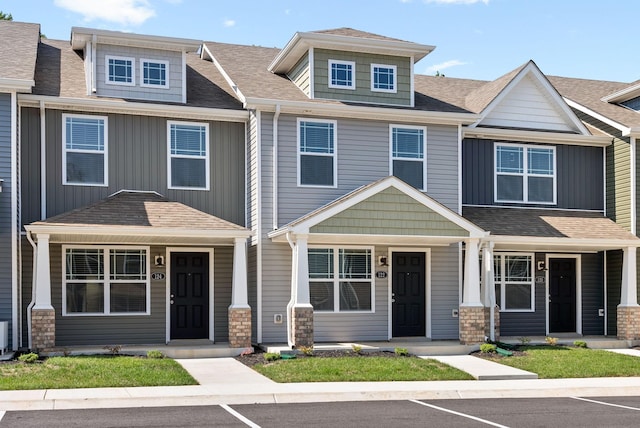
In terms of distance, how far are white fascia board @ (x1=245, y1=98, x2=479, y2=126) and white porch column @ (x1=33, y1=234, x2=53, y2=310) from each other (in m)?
5.60

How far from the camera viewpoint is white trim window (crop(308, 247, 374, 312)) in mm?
20312

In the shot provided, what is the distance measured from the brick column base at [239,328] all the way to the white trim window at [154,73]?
5990 mm

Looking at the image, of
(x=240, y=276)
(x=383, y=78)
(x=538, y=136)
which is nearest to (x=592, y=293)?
(x=538, y=136)

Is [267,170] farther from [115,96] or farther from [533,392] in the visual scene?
[533,392]

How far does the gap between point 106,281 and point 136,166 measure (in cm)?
278

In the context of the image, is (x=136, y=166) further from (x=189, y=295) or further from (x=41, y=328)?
(x=41, y=328)

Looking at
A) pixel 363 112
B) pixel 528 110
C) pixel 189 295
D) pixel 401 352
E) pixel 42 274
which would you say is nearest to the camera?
pixel 42 274

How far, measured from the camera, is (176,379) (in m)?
14.5

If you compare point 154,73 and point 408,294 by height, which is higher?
point 154,73

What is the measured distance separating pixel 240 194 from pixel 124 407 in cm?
890

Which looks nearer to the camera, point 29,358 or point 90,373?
point 90,373

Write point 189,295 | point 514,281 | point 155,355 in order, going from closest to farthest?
point 155,355
point 189,295
point 514,281

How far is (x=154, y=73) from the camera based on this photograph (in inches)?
806

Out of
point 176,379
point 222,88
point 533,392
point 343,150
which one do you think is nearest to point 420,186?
point 343,150
